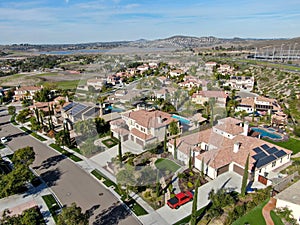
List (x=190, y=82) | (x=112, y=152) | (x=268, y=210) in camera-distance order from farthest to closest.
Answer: (x=190, y=82), (x=112, y=152), (x=268, y=210)

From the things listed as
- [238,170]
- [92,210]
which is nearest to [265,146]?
[238,170]

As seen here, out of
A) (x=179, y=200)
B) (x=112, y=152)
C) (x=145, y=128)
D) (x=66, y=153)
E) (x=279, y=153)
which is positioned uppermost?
(x=145, y=128)

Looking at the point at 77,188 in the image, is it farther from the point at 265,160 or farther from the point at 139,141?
the point at 265,160

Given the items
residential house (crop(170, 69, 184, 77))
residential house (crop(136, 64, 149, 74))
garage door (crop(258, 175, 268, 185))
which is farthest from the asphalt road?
residential house (crop(170, 69, 184, 77))

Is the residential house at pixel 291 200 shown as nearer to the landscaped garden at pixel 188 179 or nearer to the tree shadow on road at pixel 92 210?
the landscaped garden at pixel 188 179

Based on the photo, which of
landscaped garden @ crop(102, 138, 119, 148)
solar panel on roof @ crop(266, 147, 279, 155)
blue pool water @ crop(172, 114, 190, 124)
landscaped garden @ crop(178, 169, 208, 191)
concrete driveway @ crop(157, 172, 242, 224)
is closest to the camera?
concrete driveway @ crop(157, 172, 242, 224)

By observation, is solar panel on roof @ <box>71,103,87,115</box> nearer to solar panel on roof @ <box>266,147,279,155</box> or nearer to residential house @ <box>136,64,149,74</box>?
solar panel on roof @ <box>266,147,279,155</box>
